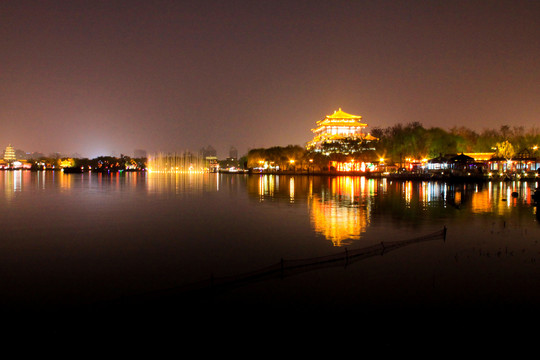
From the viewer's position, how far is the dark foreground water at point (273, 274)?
8.52 metres

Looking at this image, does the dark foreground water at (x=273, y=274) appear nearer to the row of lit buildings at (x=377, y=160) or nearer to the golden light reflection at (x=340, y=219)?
the golden light reflection at (x=340, y=219)

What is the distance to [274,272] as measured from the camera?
11453mm

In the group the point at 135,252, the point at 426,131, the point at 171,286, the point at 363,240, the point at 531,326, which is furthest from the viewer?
the point at 426,131

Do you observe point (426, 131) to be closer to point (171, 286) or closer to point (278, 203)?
point (278, 203)

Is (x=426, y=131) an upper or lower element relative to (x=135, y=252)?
upper

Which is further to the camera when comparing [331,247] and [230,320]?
[331,247]

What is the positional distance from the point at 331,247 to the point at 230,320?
23.5 feet

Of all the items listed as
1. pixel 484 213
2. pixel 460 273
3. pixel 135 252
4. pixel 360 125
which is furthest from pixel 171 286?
pixel 360 125

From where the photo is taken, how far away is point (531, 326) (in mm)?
7766

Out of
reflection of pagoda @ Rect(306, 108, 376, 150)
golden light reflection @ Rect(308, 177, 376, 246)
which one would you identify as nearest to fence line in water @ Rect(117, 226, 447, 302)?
golden light reflection @ Rect(308, 177, 376, 246)

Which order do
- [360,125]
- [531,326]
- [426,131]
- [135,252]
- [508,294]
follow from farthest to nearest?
[360,125]
[426,131]
[135,252]
[508,294]
[531,326]

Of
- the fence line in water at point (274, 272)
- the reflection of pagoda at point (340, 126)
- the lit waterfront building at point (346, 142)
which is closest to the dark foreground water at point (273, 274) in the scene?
the fence line in water at point (274, 272)

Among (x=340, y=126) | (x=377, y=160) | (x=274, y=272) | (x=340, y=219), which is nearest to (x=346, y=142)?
(x=377, y=160)

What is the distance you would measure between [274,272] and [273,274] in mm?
183
